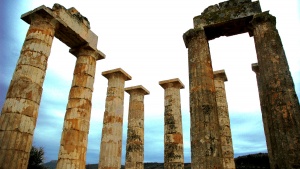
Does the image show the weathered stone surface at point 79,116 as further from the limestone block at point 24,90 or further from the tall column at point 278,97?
the tall column at point 278,97

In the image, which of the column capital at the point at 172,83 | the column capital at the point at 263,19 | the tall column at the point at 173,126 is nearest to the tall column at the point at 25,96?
the column capital at the point at 263,19

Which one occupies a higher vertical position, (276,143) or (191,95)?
(191,95)

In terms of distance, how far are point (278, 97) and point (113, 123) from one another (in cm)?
1205

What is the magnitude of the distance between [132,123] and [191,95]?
38.8 feet

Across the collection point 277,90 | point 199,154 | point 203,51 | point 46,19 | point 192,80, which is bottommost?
point 199,154

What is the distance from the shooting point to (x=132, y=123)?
2070 centimetres

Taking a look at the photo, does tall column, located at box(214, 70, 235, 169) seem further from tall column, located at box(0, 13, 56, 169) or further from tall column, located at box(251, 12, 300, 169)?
tall column, located at box(0, 13, 56, 169)

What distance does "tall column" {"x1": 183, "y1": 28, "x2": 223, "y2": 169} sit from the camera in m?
8.33

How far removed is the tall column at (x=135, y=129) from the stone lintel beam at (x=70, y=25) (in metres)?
8.41

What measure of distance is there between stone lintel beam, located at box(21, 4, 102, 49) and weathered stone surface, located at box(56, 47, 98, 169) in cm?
60

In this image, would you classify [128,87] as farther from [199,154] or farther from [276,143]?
[276,143]

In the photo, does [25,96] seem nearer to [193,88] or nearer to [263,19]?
[193,88]

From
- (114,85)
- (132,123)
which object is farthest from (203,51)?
(132,123)

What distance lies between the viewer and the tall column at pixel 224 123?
666 inches
